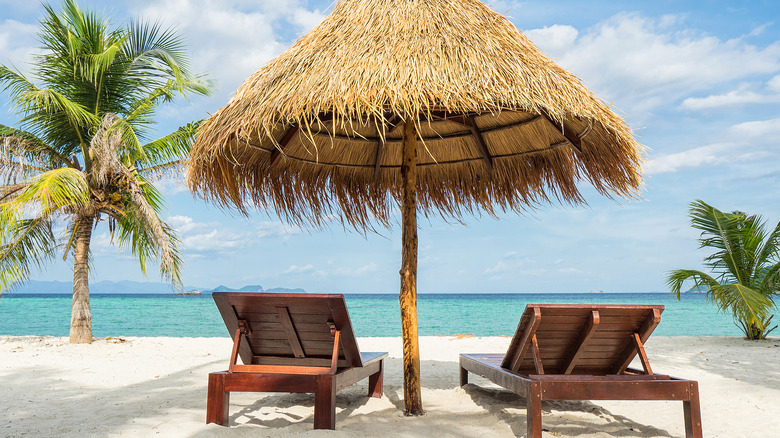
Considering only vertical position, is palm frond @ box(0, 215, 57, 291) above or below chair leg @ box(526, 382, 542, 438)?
above

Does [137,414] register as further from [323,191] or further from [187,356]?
[187,356]

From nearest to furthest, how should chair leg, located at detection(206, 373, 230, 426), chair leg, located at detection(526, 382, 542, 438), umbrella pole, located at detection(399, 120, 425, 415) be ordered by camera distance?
chair leg, located at detection(526, 382, 542, 438), chair leg, located at detection(206, 373, 230, 426), umbrella pole, located at detection(399, 120, 425, 415)

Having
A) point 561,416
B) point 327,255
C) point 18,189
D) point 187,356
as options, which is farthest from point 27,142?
point 327,255

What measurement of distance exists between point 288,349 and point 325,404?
637mm

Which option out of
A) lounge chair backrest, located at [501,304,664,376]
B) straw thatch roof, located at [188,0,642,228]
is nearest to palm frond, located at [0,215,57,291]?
straw thatch roof, located at [188,0,642,228]

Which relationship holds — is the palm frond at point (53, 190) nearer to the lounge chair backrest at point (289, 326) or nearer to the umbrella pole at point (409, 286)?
the lounge chair backrest at point (289, 326)

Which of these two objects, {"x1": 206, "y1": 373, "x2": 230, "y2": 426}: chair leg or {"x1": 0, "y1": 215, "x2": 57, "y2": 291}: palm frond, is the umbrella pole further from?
{"x1": 0, "y1": 215, "x2": 57, "y2": 291}: palm frond

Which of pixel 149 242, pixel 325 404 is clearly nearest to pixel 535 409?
pixel 325 404

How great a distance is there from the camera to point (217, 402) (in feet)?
10.1

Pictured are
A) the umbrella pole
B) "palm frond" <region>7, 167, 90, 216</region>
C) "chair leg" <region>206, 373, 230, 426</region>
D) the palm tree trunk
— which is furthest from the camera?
the palm tree trunk

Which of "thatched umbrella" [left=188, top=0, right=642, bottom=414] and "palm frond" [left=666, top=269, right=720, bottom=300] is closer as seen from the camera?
"thatched umbrella" [left=188, top=0, right=642, bottom=414]

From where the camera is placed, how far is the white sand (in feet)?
10.3

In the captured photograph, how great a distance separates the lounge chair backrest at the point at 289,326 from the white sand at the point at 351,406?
1.29 ft

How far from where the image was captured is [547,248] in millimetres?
44875
